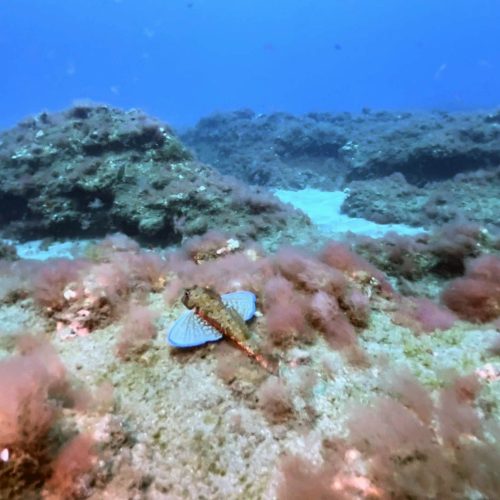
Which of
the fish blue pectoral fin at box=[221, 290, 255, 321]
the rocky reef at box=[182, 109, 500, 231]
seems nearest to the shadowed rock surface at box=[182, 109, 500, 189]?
the rocky reef at box=[182, 109, 500, 231]

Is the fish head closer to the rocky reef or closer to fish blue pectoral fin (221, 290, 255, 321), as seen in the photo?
fish blue pectoral fin (221, 290, 255, 321)

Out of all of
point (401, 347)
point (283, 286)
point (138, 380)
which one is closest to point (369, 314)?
point (401, 347)

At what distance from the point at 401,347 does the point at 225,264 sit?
6.00 ft

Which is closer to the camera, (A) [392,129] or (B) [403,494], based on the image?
(B) [403,494]

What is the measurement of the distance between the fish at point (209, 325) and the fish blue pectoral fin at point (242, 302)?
0.13 ft

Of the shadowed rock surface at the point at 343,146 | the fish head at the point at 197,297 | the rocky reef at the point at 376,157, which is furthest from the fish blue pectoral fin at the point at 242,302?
the shadowed rock surface at the point at 343,146

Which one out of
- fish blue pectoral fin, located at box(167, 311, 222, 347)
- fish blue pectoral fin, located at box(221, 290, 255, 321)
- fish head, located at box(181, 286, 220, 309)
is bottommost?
fish blue pectoral fin, located at box(167, 311, 222, 347)

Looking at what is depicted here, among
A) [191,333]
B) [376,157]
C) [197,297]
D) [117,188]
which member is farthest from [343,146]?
[191,333]

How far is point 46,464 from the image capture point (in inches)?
79.0

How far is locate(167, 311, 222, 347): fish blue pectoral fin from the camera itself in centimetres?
293

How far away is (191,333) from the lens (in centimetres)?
300

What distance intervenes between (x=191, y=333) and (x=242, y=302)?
55cm

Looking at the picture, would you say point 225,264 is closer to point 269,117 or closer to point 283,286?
point 283,286

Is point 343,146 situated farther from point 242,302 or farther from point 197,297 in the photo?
point 197,297
